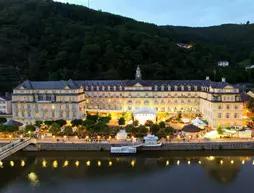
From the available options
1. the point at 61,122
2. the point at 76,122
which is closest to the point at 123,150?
the point at 76,122

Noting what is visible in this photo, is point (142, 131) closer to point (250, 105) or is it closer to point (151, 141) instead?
point (151, 141)

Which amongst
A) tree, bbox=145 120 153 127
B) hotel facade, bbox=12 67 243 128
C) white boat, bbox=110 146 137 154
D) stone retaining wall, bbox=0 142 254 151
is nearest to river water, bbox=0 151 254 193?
white boat, bbox=110 146 137 154

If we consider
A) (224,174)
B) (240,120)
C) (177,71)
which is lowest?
(224,174)

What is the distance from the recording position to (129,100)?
181ft

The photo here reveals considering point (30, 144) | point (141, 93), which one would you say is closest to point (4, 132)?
point (30, 144)

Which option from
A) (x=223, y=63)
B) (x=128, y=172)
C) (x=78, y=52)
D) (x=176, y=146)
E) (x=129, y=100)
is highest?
(x=78, y=52)

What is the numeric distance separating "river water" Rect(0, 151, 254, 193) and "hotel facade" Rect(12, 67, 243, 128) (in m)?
8.89

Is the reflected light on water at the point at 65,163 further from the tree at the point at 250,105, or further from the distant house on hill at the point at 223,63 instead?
the distant house on hill at the point at 223,63

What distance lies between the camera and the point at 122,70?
257ft

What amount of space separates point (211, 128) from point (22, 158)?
2020 cm

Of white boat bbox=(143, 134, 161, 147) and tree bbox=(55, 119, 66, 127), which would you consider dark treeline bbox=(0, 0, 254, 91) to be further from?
white boat bbox=(143, 134, 161, 147)

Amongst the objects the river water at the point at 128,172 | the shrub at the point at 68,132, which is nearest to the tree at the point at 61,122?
the shrub at the point at 68,132

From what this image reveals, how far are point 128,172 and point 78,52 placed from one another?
5278 centimetres

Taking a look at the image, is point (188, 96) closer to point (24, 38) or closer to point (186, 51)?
point (186, 51)
